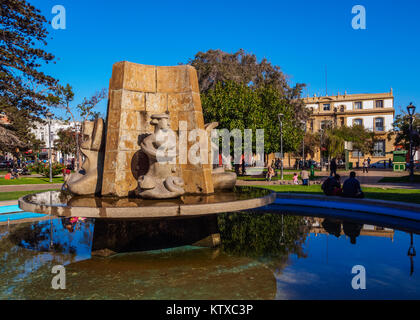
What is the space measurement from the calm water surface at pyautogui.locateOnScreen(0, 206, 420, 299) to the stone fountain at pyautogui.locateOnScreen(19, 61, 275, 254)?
2.85 feet

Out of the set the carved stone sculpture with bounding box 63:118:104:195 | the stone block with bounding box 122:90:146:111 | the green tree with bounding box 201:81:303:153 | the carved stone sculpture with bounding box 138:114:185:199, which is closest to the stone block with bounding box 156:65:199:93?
the stone block with bounding box 122:90:146:111

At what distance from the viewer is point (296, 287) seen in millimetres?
4461

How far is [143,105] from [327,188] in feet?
25.7

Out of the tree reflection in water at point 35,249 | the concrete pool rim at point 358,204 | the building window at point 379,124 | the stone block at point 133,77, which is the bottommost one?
the tree reflection in water at point 35,249

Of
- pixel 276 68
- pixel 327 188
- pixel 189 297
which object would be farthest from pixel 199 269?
pixel 276 68

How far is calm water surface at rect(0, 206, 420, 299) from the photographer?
4.38 m

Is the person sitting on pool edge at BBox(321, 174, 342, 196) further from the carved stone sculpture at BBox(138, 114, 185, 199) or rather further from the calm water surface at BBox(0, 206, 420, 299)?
the carved stone sculpture at BBox(138, 114, 185, 199)

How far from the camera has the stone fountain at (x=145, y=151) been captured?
6164mm

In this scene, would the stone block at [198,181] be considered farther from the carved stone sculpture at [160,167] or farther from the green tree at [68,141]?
the green tree at [68,141]

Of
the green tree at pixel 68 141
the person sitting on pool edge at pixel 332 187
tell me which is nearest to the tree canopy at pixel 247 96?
→ the person sitting on pool edge at pixel 332 187

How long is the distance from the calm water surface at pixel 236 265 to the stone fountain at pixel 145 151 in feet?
2.85
